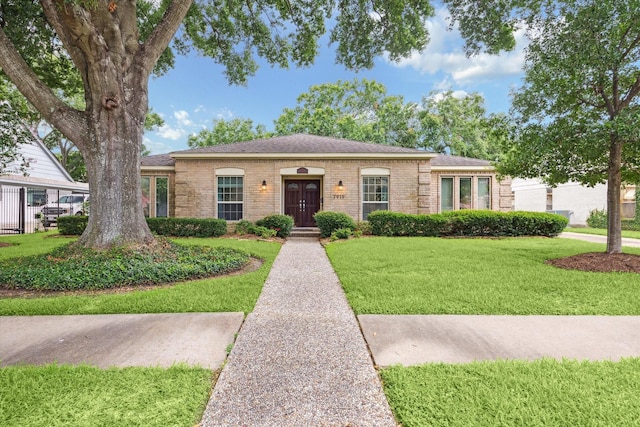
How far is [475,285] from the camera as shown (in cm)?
490

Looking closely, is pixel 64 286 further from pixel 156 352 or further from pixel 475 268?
pixel 475 268

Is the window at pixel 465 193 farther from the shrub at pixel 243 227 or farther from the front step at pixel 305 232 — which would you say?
the shrub at pixel 243 227

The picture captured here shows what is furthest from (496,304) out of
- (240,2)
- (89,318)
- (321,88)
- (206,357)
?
(321,88)

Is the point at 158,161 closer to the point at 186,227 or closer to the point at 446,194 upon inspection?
the point at 186,227

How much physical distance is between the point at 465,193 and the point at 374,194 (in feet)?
16.7

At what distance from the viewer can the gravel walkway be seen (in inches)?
73.0

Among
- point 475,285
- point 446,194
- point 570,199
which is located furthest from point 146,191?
point 570,199

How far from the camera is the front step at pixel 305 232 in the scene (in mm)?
12641

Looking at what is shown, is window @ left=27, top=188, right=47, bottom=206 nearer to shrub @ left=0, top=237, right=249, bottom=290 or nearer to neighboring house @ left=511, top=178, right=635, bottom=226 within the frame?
shrub @ left=0, top=237, right=249, bottom=290

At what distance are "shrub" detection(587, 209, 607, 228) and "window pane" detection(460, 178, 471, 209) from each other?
10.1m

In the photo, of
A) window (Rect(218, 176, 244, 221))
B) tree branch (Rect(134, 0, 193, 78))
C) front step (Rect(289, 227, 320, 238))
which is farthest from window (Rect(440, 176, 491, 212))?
tree branch (Rect(134, 0, 193, 78))

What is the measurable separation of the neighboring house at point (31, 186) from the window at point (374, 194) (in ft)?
54.5

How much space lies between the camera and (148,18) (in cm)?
951

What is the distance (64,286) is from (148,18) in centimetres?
900
